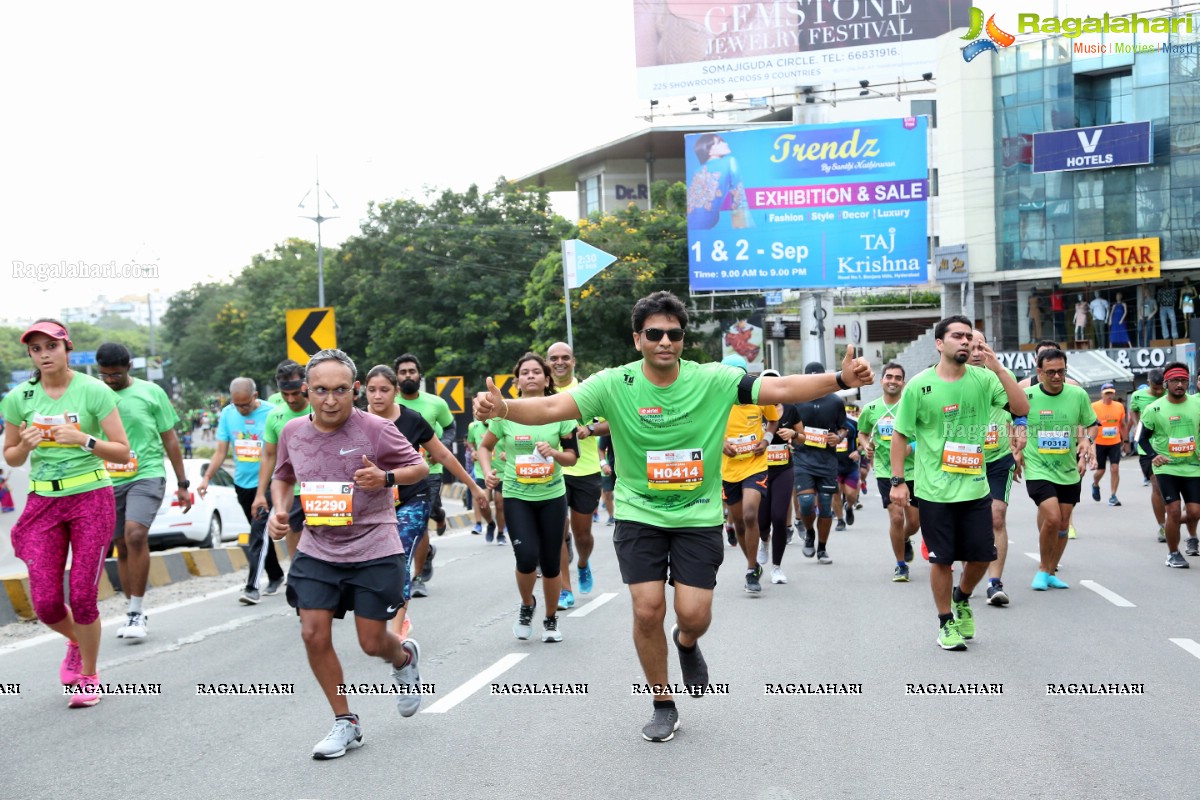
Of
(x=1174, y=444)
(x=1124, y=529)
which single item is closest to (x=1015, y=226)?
(x=1124, y=529)

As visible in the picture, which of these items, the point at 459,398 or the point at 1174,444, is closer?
the point at 1174,444

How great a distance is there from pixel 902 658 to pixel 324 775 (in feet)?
12.6

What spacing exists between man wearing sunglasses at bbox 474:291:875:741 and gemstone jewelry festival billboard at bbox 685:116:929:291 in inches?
1176

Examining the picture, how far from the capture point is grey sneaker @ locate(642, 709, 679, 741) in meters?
5.88

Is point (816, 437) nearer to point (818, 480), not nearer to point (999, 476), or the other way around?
point (818, 480)

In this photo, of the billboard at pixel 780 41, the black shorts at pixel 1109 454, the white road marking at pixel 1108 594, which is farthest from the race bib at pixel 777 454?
the billboard at pixel 780 41

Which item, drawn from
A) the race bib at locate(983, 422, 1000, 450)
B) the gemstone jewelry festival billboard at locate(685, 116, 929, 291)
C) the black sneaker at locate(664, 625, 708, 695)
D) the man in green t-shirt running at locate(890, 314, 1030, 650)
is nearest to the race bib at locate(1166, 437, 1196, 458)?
the race bib at locate(983, 422, 1000, 450)

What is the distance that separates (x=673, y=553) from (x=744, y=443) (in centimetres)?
495

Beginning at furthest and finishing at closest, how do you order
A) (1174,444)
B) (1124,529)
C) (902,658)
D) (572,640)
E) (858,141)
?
(858,141) → (1124,529) → (1174,444) → (572,640) → (902,658)

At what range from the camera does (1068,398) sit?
1069 centimetres

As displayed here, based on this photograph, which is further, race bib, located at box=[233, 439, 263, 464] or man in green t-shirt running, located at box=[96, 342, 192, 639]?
race bib, located at box=[233, 439, 263, 464]

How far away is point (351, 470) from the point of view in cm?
582

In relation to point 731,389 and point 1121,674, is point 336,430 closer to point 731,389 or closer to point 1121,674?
point 731,389

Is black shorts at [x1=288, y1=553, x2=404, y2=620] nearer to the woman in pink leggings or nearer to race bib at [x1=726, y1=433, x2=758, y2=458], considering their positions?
the woman in pink leggings
